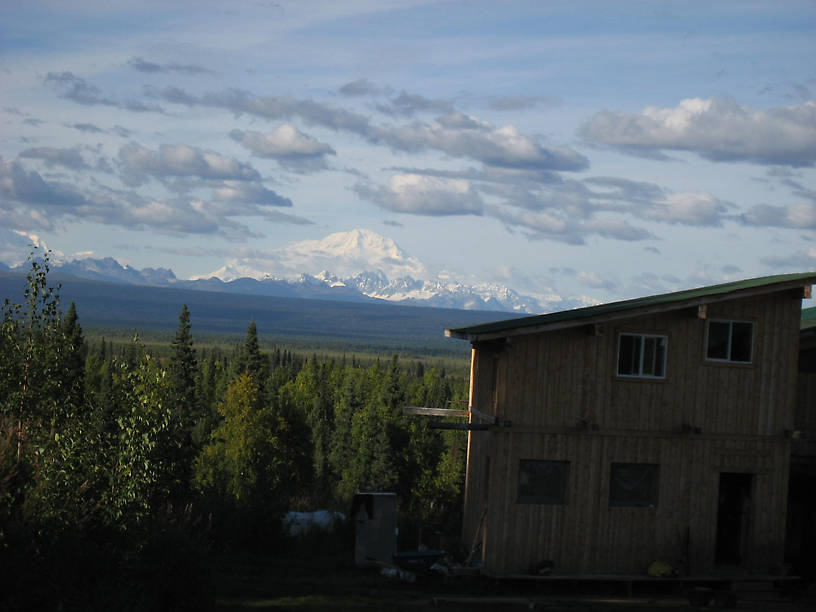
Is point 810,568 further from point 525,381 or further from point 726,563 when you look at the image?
point 525,381

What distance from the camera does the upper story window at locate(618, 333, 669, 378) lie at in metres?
22.1

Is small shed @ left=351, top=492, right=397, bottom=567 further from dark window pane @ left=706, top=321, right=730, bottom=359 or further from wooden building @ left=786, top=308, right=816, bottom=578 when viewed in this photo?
wooden building @ left=786, top=308, right=816, bottom=578

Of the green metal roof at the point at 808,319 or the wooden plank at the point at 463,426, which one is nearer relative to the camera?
the wooden plank at the point at 463,426

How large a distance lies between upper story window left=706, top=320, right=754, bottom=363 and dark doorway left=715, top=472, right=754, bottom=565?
2984 millimetres

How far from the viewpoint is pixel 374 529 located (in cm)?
2403

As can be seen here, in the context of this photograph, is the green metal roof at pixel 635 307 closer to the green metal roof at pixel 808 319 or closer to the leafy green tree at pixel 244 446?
the green metal roof at pixel 808 319

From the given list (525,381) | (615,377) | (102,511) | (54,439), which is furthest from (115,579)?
(615,377)

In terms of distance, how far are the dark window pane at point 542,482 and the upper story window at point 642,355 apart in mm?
2771

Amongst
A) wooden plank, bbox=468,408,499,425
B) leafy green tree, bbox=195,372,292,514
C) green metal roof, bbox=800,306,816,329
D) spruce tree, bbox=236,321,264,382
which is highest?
green metal roof, bbox=800,306,816,329

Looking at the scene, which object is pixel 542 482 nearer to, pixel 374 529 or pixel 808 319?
pixel 374 529

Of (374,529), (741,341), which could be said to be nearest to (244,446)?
(374,529)

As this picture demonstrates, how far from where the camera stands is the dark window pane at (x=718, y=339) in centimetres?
2247

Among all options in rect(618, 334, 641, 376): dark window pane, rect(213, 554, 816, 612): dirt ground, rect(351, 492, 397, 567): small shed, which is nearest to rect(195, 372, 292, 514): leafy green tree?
rect(351, 492, 397, 567): small shed

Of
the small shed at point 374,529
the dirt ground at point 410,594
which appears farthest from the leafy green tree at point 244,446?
the dirt ground at point 410,594
